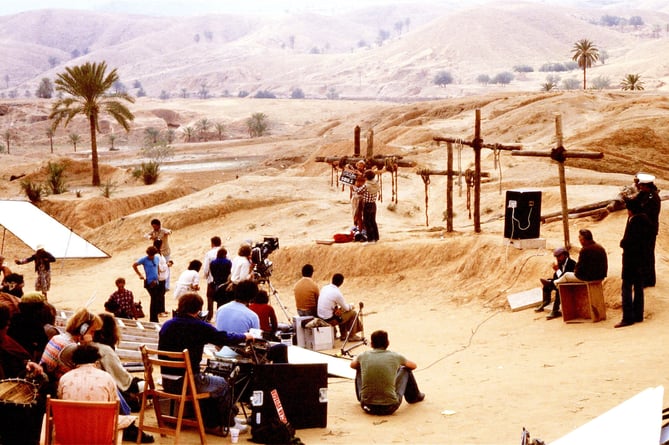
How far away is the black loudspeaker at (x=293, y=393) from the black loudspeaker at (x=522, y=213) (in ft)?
27.5

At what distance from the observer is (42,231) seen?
18.7m

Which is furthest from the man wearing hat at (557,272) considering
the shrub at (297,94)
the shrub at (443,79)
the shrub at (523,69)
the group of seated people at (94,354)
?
the shrub at (297,94)

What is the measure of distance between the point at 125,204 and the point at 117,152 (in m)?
41.0

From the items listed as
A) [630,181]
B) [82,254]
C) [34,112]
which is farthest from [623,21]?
[82,254]

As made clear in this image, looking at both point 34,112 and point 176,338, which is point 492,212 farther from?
point 34,112

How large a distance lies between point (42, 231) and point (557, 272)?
10.8 meters

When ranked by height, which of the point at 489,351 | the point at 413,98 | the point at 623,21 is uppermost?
the point at 623,21

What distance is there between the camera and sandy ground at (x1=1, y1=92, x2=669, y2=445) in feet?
30.2

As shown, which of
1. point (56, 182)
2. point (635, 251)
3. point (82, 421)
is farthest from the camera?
point (56, 182)

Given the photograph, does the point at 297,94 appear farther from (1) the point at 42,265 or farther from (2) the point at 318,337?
(2) the point at 318,337

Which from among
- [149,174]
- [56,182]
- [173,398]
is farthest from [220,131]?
[173,398]

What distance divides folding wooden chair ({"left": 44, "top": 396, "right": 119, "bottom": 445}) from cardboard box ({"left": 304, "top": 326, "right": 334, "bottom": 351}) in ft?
22.4

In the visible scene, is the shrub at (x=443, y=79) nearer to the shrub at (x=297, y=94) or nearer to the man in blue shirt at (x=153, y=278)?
the shrub at (x=297, y=94)

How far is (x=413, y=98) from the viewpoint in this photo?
126 meters
